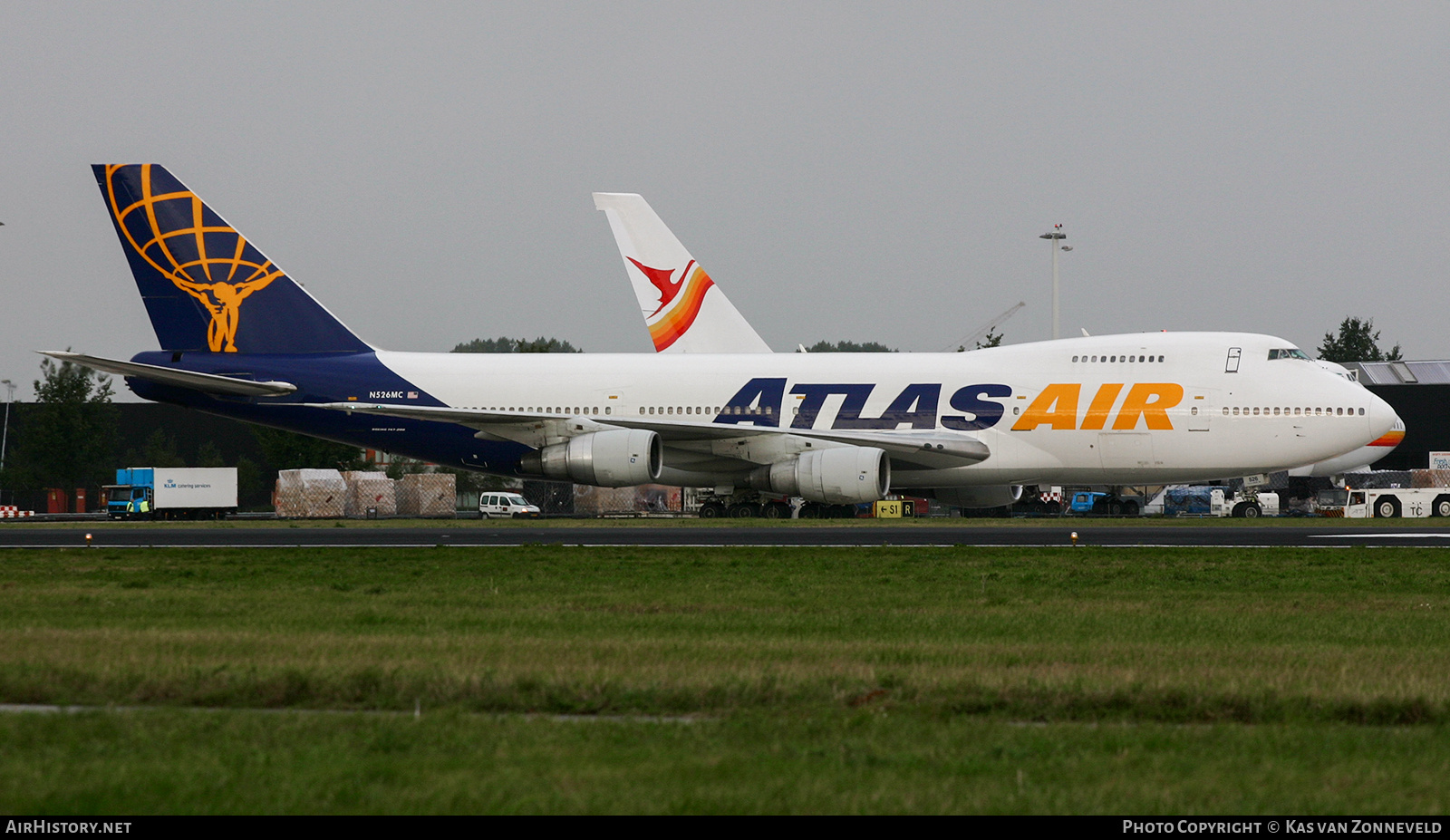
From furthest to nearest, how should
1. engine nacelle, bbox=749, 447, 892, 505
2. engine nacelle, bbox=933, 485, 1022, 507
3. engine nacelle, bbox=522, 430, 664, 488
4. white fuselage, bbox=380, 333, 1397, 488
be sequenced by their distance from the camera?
engine nacelle, bbox=933, 485, 1022, 507 < engine nacelle, bbox=522, 430, 664, 488 < white fuselage, bbox=380, 333, 1397, 488 < engine nacelle, bbox=749, 447, 892, 505

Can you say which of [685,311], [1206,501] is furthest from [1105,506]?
[685,311]

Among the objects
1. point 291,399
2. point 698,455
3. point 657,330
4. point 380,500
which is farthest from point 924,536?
point 380,500

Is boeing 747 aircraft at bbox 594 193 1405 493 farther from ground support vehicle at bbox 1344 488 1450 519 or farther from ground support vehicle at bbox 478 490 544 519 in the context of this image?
ground support vehicle at bbox 478 490 544 519

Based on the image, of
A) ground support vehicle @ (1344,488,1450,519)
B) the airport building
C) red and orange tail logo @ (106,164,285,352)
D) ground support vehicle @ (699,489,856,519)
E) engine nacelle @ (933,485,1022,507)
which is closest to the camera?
engine nacelle @ (933,485,1022,507)

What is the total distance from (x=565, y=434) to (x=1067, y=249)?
42200 millimetres

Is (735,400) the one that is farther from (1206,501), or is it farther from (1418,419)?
(1418,419)

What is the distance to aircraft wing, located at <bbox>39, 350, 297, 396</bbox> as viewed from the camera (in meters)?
36.0

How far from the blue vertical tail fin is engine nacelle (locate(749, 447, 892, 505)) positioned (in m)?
13.5

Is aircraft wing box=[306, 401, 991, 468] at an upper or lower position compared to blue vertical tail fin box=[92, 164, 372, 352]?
lower

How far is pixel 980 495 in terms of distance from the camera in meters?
38.0

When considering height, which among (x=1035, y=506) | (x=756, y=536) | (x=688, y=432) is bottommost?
(x=756, y=536)

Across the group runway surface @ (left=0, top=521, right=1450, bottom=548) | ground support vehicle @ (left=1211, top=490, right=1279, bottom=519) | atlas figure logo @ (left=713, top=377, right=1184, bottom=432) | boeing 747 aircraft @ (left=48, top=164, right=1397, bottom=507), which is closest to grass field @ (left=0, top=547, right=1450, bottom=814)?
runway surface @ (left=0, top=521, right=1450, bottom=548)

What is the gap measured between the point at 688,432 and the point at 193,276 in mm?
14651
